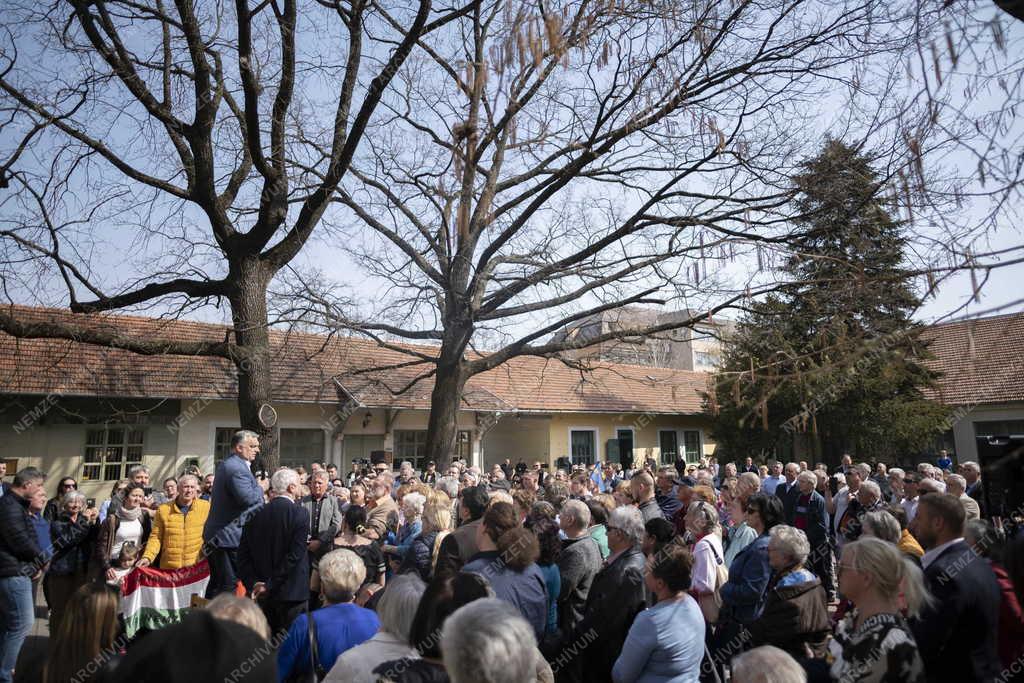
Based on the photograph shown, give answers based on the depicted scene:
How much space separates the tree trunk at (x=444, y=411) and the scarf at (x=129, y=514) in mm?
6069

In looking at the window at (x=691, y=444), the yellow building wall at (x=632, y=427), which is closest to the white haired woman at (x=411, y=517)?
the yellow building wall at (x=632, y=427)

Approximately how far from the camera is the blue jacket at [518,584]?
4.01m

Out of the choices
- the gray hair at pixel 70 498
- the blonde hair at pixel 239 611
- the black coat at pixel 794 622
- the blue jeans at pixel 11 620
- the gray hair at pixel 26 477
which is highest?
the gray hair at pixel 26 477

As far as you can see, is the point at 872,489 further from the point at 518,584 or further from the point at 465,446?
the point at 465,446

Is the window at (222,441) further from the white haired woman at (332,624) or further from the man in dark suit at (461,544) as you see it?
the white haired woman at (332,624)

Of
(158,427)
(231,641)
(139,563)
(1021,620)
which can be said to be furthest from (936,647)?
(158,427)

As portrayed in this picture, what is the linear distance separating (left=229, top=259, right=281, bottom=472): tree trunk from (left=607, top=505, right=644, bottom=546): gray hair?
6.57m

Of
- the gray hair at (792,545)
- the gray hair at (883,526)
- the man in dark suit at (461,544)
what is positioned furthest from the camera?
the gray hair at (883,526)

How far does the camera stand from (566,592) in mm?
4902

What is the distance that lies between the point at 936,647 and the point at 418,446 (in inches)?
747

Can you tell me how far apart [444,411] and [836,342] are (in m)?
10.5

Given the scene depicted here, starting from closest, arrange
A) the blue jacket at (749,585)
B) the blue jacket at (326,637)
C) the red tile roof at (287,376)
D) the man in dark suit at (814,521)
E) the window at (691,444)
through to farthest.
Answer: the blue jacket at (326,637) → the blue jacket at (749,585) → the man in dark suit at (814,521) → the red tile roof at (287,376) → the window at (691,444)

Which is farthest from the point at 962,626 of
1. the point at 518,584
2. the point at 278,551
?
the point at 278,551

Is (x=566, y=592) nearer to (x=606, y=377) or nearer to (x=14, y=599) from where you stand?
(x=14, y=599)
